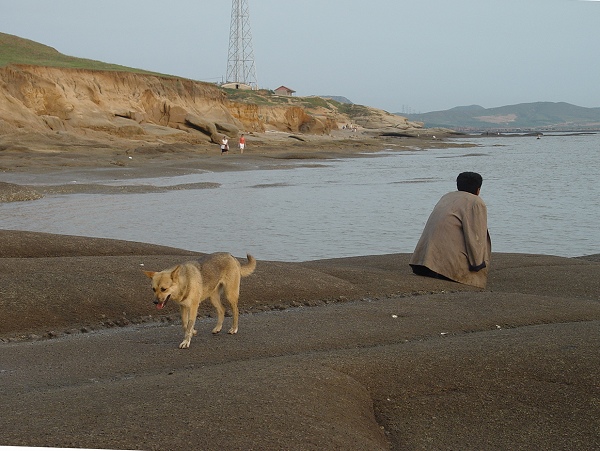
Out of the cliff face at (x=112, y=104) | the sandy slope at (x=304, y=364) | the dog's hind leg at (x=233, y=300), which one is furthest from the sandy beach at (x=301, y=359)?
the cliff face at (x=112, y=104)

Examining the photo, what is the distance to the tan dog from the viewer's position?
6535 millimetres

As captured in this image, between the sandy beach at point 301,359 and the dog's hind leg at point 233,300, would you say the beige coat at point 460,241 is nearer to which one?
the sandy beach at point 301,359

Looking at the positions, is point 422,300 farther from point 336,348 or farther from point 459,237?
point 336,348

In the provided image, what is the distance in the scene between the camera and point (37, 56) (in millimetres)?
57156

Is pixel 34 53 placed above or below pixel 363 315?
above

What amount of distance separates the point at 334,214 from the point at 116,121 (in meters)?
29.3

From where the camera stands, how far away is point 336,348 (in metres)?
6.95

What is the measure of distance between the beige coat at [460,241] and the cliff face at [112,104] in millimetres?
32778

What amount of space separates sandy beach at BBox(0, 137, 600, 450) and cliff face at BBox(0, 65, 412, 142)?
32.8 meters

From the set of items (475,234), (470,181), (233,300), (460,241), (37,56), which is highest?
(37,56)

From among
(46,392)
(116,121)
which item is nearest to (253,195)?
(46,392)

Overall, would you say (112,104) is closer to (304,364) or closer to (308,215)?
(308,215)

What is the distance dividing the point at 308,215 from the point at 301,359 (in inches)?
575

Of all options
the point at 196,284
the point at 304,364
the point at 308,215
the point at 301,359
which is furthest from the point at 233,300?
the point at 308,215
